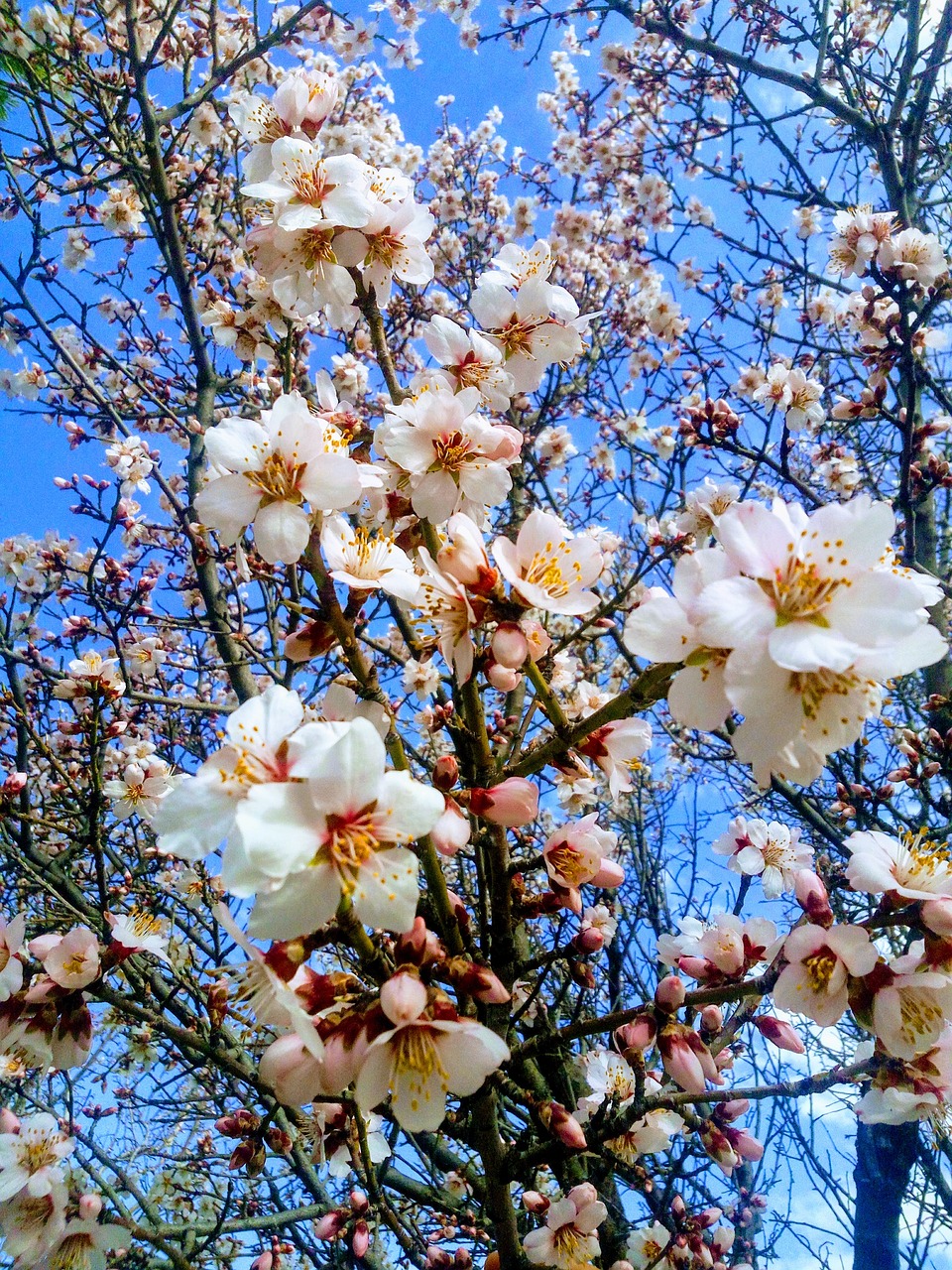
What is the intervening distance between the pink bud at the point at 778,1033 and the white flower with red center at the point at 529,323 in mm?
1521

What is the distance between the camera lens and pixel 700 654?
1.05 meters

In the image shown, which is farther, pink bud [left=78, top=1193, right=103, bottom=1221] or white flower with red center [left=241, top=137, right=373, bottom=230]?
pink bud [left=78, top=1193, right=103, bottom=1221]

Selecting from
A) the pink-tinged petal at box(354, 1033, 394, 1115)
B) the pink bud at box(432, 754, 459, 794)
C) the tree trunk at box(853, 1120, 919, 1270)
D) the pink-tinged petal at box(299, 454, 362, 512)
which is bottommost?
the tree trunk at box(853, 1120, 919, 1270)

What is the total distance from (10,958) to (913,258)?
451 cm

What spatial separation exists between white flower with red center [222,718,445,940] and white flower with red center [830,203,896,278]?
3.99 m

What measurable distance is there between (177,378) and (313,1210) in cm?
537

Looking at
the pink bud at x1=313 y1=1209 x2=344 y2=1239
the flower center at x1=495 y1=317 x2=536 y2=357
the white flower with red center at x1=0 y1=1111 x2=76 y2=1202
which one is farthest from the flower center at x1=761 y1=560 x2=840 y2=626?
the pink bud at x1=313 y1=1209 x2=344 y2=1239

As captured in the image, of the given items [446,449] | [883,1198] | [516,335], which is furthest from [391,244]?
[883,1198]

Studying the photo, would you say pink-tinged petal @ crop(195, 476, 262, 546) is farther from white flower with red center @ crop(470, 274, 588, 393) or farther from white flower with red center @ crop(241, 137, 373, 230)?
white flower with red center @ crop(470, 274, 588, 393)

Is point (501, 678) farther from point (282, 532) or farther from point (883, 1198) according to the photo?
point (883, 1198)

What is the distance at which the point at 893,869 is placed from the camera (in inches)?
54.7

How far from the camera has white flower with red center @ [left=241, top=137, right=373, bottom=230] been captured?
1.71 m

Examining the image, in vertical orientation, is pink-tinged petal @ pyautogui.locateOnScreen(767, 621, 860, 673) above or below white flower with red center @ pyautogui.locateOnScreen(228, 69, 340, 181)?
below

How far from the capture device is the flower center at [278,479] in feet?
4.38
